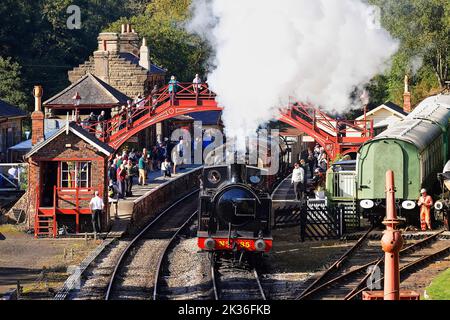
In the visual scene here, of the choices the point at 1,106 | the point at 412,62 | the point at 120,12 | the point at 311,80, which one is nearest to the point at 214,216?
the point at 311,80

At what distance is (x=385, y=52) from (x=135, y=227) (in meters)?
8.94

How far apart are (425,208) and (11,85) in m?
36.1

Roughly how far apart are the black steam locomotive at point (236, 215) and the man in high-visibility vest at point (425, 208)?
6.72 m

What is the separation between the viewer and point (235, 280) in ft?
69.5

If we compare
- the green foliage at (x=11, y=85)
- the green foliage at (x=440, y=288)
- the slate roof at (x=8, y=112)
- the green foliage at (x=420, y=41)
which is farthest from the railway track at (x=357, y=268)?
the green foliage at (x=11, y=85)

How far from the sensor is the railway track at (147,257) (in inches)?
792

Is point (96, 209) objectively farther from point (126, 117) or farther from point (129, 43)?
point (129, 43)

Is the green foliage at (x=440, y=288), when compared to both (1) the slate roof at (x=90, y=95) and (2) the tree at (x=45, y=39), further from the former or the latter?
(2) the tree at (x=45, y=39)

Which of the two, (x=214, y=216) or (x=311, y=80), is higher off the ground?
(x=311, y=80)

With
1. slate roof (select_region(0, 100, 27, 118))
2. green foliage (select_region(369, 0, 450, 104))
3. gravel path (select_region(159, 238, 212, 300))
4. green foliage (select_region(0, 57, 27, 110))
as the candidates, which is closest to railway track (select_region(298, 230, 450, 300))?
gravel path (select_region(159, 238, 212, 300))

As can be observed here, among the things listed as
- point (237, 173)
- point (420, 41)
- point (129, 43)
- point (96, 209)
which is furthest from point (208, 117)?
point (237, 173)
